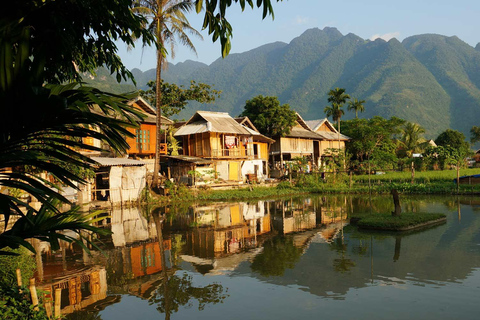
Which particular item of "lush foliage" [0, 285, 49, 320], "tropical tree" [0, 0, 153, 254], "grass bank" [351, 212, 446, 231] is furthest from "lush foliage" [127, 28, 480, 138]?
"tropical tree" [0, 0, 153, 254]

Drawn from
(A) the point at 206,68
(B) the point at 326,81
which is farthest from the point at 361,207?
(A) the point at 206,68

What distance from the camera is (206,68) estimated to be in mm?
189625

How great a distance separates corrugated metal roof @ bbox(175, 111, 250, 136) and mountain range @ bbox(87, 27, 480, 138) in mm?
48827

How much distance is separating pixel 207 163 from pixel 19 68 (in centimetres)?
2666

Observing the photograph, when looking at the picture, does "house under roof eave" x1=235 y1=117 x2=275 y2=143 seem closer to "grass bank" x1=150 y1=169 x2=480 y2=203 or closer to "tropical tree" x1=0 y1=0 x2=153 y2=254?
"grass bank" x1=150 y1=169 x2=480 y2=203

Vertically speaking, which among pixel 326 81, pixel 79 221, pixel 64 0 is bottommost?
pixel 79 221

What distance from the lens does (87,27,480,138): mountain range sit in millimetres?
97375

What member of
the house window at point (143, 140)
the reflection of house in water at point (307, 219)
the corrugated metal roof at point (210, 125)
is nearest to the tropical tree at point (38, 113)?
the reflection of house in water at point (307, 219)

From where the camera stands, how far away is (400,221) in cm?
1342

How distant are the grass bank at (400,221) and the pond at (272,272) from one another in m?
0.40

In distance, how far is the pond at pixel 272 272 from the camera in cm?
704

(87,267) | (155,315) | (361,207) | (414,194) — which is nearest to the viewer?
(155,315)

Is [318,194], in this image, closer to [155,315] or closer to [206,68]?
[155,315]

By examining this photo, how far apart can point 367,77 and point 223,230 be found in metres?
118
